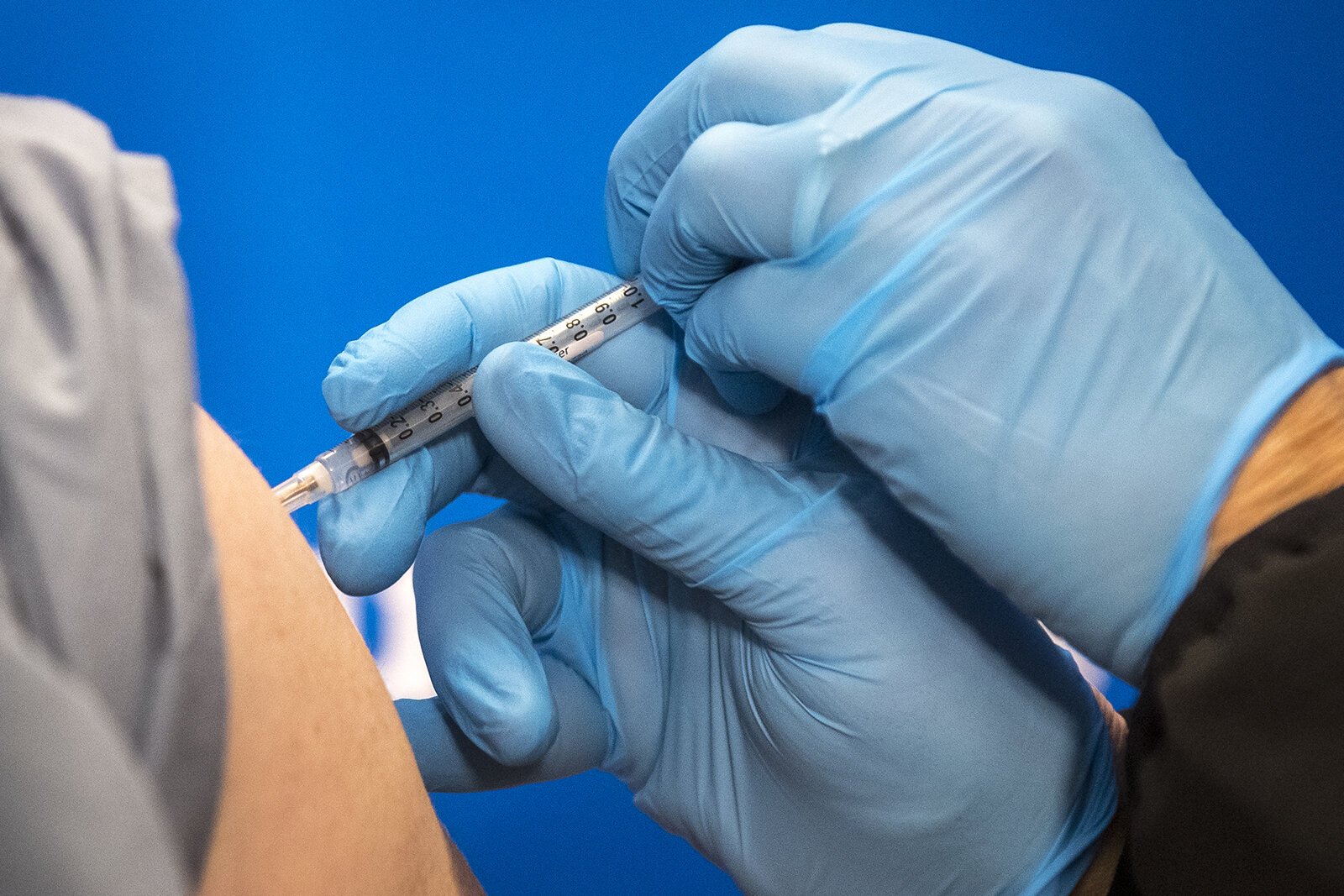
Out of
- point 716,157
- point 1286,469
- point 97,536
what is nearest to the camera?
point 97,536

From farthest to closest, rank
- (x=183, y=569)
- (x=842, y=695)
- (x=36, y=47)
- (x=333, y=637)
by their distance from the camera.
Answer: (x=36, y=47), (x=842, y=695), (x=333, y=637), (x=183, y=569)

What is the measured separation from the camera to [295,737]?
0.50 meters

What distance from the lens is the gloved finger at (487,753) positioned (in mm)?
1050

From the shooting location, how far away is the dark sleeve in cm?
58

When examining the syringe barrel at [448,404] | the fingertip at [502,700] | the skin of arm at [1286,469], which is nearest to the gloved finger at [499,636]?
the fingertip at [502,700]

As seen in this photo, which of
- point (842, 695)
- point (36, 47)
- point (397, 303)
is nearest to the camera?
point (842, 695)

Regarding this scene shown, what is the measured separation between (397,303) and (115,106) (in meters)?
0.45

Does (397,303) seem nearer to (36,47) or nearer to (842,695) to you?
(36,47)

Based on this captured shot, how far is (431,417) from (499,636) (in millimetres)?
233

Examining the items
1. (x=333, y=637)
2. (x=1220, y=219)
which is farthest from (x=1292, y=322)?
(x=333, y=637)

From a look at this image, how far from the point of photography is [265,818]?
48 cm

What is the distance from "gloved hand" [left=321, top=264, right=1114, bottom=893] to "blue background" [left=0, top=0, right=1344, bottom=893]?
0.51 metres

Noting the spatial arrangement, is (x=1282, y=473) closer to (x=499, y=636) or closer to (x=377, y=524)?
(x=499, y=636)

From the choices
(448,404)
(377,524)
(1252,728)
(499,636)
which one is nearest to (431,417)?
(448,404)
